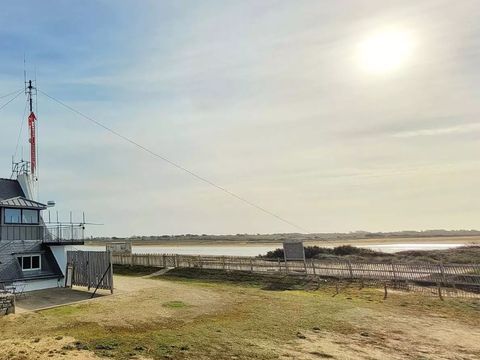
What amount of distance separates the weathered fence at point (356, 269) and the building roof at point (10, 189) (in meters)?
13.5

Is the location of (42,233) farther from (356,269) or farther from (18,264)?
(356,269)

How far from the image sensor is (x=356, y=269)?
2419cm

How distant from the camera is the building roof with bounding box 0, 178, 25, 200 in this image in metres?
24.0

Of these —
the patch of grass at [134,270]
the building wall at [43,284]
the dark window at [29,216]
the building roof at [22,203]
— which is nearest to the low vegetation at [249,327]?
the building wall at [43,284]

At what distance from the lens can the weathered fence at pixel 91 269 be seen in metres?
21.2

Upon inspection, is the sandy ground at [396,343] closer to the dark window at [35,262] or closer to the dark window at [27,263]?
the dark window at [27,263]

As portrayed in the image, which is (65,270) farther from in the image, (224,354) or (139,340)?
(224,354)

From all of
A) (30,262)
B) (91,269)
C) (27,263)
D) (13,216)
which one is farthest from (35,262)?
(91,269)

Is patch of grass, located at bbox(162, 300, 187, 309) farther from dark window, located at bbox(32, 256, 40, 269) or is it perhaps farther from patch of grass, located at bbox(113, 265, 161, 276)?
patch of grass, located at bbox(113, 265, 161, 276)

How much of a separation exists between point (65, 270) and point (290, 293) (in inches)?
536

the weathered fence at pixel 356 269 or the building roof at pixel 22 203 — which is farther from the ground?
the building roof at pixel 22 203

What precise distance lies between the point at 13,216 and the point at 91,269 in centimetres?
553

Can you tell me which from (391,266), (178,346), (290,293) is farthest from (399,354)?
(391,266)

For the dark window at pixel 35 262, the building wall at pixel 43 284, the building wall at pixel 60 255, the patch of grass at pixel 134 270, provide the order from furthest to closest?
the patch of grass at pixel 134 270 < the building wall at pixel 60 255 < the dark window at pixel 35 262 < the building wall at pixel 43 284
